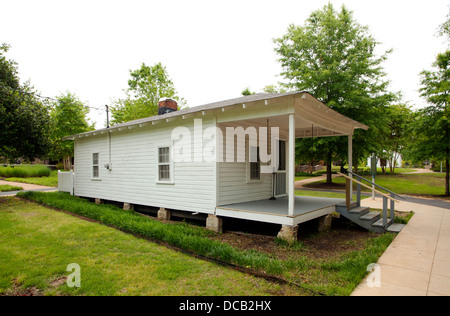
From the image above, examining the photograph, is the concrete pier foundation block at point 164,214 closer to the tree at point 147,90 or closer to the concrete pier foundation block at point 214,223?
the concrete pier foundation block at point 214,223

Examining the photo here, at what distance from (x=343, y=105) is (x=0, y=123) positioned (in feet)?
54.2

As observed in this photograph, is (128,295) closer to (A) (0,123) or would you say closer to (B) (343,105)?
(A) (0,123)

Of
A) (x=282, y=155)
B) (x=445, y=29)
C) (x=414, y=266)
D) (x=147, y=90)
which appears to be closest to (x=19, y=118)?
(x=282, y=155)

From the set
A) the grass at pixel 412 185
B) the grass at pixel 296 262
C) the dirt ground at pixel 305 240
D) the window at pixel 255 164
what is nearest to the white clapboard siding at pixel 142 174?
the dirt ground at pixel 305 240

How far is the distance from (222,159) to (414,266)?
4422 mm

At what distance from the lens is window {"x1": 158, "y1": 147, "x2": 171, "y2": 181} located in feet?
25.5

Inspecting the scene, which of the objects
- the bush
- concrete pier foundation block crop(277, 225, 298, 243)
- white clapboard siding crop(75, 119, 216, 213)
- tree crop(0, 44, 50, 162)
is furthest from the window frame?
the bush

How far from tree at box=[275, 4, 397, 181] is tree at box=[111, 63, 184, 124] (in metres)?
14.0

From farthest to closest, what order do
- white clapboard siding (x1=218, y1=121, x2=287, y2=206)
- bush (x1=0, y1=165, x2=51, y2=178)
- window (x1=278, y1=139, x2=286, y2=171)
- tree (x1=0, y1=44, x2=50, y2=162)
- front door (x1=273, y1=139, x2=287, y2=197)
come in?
1. bush (x1=0, y1=165, x2=51, y2=178)
2. tree (x1=0, y1=44, x2=50, y2=162)
3. window (x1=278, y1=139, x2=286, y2=171)
4. front door (x1=273, y1=139, x2=287, y2=197)
5. white clapboard siding (x1=218, y1=121, x2=287, y2=206)

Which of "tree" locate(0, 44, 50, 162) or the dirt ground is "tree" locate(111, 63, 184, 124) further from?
the dirt ground

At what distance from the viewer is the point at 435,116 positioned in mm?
13414

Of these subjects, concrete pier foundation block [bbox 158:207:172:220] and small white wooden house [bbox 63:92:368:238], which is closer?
small white wooden house [bbox 63:92:368:238]

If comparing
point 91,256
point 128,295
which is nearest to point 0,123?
point 91,256
